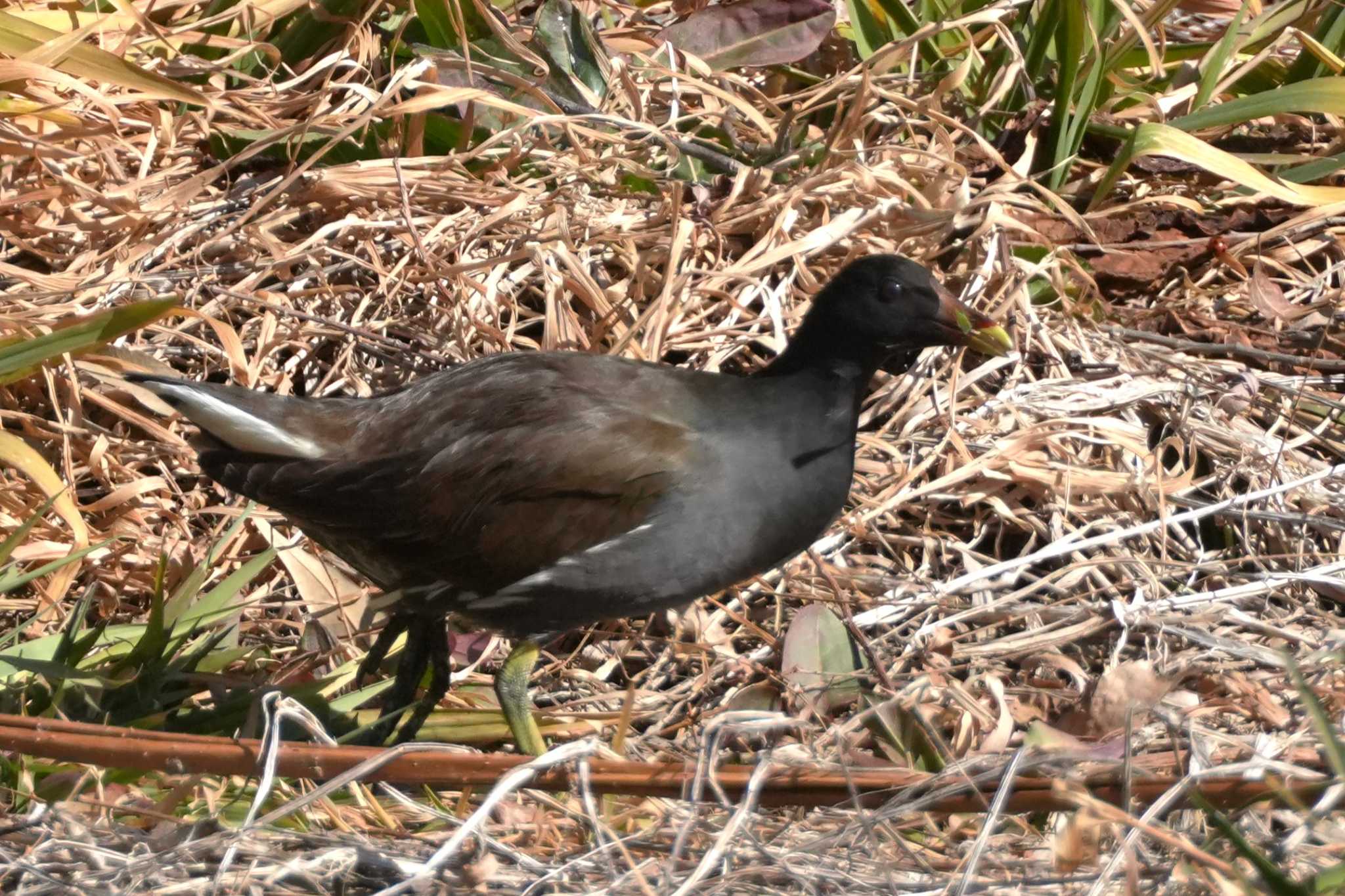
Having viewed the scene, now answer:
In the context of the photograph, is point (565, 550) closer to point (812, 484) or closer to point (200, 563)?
point (812, 484)

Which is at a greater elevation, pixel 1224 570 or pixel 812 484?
pixel 812 484

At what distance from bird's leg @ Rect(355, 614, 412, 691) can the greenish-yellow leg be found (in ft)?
0.94

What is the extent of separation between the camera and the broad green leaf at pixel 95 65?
3.53 meters

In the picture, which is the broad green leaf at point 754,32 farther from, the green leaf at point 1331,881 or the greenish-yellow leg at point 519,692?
the green leaf at point 1331,881

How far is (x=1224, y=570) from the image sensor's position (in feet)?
10.2

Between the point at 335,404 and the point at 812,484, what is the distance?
100 centimetres

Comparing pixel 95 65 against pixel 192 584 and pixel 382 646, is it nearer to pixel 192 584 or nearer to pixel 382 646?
pixel 192 584

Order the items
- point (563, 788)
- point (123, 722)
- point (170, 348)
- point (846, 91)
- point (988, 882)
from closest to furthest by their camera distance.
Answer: point (988, 882) < point (563, 788) < point (123, 722) < point (170, 348) < point (846, 91)

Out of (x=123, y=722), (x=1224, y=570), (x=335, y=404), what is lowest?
(x=1224, y=570)

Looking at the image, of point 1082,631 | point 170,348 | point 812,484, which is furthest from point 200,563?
point 1082,631

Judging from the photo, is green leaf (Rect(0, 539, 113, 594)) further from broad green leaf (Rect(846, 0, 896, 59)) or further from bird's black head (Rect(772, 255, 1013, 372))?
broad green leaf (Rect(846, 0, 896, 59))

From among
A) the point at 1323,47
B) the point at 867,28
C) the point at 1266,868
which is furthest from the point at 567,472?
the point at 1323,47

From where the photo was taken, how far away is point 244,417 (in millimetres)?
2891

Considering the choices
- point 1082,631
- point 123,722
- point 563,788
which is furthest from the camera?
point 1082,631
